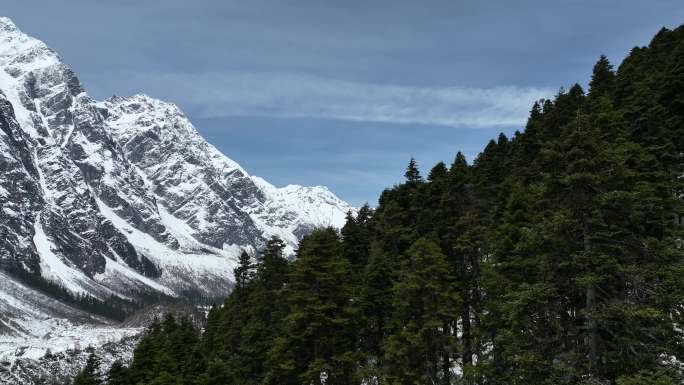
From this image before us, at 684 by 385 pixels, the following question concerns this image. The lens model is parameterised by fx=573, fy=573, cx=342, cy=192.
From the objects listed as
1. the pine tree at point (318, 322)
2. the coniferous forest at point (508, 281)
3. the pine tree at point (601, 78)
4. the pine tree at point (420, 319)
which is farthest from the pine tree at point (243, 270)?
the pine tree at point (601, 78)

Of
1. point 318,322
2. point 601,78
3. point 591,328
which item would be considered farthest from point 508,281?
point 601,78

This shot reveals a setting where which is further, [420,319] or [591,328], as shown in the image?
[420,319]

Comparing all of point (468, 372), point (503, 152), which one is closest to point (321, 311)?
point (468, 372)

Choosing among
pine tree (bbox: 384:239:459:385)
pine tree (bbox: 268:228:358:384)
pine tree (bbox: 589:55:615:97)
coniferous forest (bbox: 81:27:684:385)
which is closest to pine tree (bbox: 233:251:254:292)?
coniferous forest (bbox: 81:27:684:385)

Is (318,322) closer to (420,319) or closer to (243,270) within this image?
(420,319)

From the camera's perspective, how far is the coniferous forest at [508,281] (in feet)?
61.1

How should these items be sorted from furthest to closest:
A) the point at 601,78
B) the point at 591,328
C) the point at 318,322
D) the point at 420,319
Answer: the point at 601,78, the point at 318,322, the point at 420,319, the point at 591,328

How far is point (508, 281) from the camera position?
89.3 ft

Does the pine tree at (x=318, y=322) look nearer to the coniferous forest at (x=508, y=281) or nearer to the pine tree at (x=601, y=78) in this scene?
the coniferous forest at (x=508, y=281)

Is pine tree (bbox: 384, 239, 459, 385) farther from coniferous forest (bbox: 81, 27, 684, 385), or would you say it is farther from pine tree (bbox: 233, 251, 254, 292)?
pine tree (bbox: 233, 251, 254, 292)

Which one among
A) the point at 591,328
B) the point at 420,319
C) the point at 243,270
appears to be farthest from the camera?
the point at 243,270

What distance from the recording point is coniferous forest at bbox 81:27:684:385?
61.1 feet

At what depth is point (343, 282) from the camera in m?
37.7

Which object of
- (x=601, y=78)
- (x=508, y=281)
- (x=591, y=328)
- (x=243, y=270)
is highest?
(x=601, y=78)
